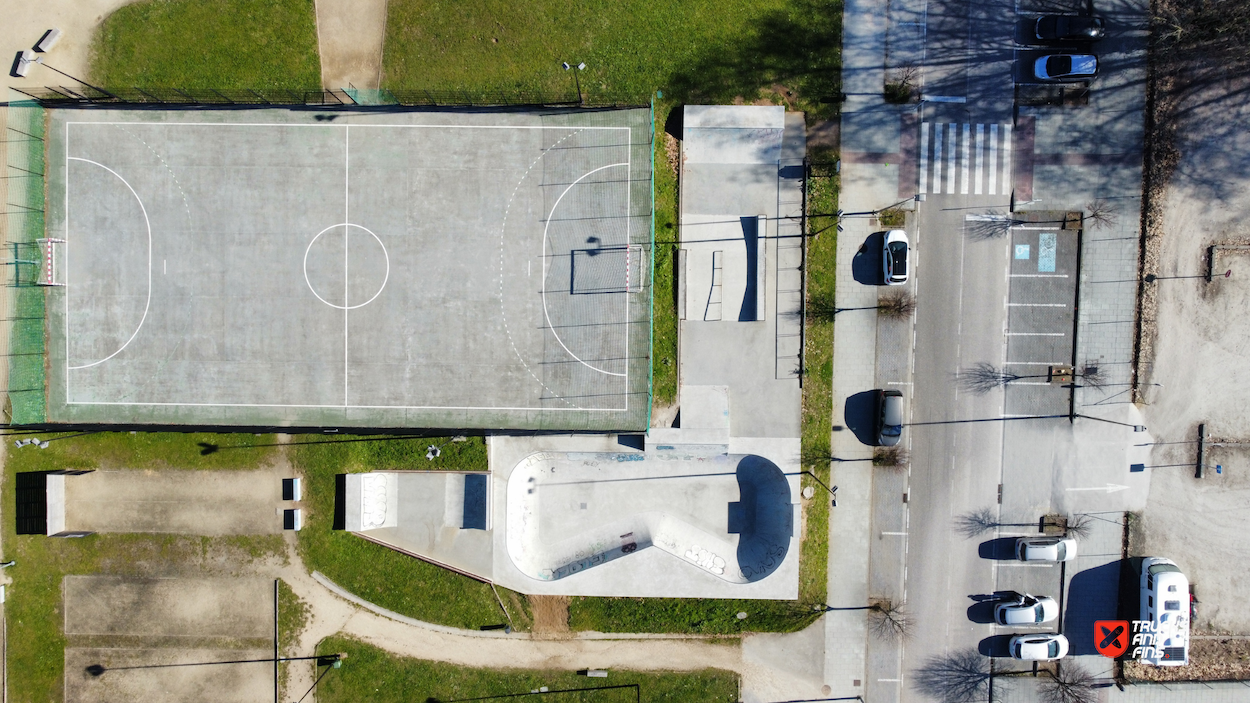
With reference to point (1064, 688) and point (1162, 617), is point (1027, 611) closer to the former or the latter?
point (1064, 688)

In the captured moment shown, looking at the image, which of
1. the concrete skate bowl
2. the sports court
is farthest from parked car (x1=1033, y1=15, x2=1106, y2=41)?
the concrete skate bowl

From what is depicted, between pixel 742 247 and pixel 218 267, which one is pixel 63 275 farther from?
pixel 742 247

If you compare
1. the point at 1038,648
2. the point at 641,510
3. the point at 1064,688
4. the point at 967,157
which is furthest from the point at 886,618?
the point at 967,157

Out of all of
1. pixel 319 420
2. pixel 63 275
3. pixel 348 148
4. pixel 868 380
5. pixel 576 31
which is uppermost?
pixel 576 31

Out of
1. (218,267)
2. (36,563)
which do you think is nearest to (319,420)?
(218,267)

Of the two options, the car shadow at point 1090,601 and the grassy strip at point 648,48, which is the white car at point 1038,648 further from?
the grassy strip at point 648,48

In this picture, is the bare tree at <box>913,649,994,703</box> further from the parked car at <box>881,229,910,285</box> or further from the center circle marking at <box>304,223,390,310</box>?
the center circle marking at <box>304,223,390,310</box>
